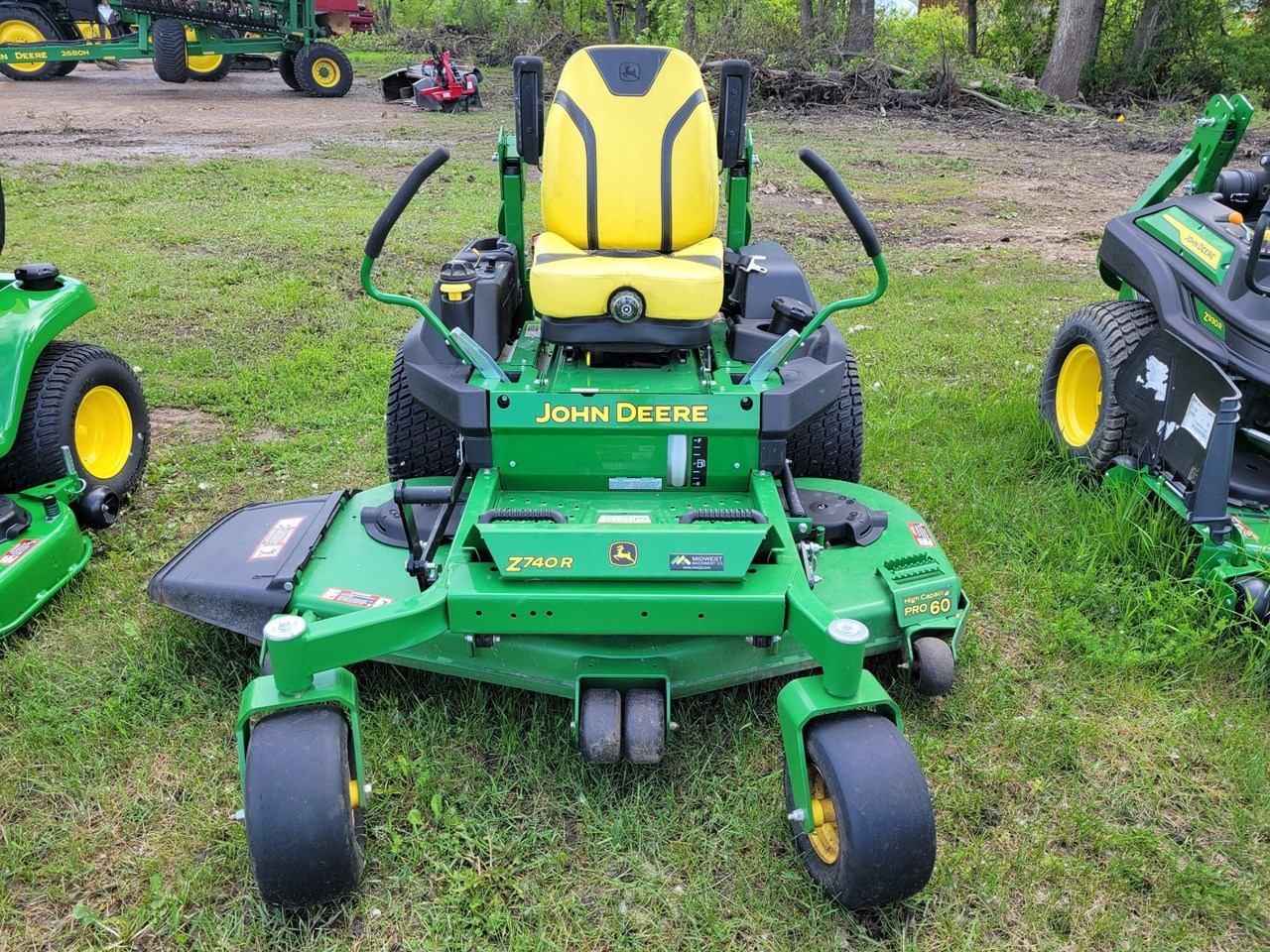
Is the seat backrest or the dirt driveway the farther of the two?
the dirt driveway

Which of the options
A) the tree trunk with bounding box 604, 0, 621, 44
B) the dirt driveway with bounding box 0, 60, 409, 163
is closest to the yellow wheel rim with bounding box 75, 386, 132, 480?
the dirt driveway with bounding box 0, 60, 409, 163

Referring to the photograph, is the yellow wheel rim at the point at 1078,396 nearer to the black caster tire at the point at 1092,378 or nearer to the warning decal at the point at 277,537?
the black caster tire at the point at 1092,378

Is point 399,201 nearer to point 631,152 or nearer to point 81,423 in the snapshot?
point 631,152

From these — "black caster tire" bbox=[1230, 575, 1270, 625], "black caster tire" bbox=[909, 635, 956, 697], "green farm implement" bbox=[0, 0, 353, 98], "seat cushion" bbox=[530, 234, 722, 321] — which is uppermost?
"green farm implement" bbox=[0, 0, 353, 98]

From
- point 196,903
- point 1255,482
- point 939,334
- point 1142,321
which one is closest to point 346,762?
point 196,903

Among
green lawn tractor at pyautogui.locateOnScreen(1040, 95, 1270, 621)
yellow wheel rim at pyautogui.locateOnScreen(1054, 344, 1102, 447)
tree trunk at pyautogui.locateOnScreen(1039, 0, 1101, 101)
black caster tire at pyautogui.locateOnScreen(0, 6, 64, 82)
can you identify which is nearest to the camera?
green lawn tractor at pyautogui.locateOnScreen(1040, 95, 1270, 621)

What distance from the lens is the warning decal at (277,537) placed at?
116 inches

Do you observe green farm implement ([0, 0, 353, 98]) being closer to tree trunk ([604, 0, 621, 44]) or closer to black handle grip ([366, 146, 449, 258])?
tree trunk ([604, 0, 621, 44])

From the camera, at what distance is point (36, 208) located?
802 cm

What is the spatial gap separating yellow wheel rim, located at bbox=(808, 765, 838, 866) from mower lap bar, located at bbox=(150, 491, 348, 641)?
1458 mm

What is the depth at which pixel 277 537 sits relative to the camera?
119 inches

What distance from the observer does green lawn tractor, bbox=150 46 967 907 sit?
2158 millimetres

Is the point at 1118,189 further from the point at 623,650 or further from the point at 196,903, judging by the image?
the point at 196,903

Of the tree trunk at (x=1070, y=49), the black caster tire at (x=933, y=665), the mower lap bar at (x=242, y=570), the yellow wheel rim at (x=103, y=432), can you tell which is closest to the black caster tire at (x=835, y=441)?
the black caster tire at (x=933, y=665)
